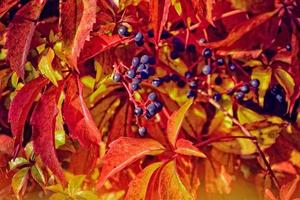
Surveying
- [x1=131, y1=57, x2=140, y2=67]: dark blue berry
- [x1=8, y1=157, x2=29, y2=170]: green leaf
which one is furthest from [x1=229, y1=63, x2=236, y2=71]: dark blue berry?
[x1=8, y1=157, x2=29, y2=170]: green leaf

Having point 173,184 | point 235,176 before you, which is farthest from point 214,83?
point 173,184

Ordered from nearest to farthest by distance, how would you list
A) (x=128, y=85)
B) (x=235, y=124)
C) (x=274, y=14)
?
(x=274, y=14), (x=128, y=85), (x=235, y=124)

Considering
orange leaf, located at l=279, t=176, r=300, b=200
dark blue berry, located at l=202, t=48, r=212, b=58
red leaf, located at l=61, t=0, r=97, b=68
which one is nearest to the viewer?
red leaf, located at l=61, t=0, r=97, b=68

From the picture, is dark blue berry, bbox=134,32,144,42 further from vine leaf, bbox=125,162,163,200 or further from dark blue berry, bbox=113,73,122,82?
vine leaf, bbox=125,162,163,200

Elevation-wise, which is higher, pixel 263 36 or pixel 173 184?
pixel 263 36

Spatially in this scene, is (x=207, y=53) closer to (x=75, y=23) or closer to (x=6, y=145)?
(x=75, y=23)

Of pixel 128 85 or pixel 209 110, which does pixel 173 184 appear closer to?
pixel 128 85

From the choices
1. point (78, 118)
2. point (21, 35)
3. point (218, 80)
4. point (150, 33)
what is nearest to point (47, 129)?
point (78, 118)
